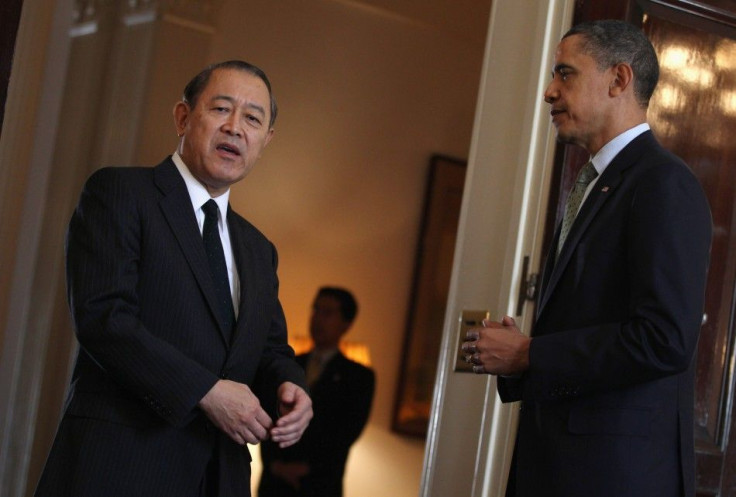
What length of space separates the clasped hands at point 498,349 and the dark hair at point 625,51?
0.64 meters

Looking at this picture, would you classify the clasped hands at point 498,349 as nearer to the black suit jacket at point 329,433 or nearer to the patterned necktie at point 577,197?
the patterned necktie at point 577,197

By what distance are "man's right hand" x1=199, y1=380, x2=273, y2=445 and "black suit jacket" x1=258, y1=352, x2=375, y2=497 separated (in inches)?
146

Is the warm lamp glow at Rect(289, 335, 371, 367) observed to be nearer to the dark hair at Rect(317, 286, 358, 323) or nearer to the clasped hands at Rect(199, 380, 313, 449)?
the dark hair at Rect(317, 286, 358, 323)

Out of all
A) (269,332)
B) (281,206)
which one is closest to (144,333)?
(269,332)

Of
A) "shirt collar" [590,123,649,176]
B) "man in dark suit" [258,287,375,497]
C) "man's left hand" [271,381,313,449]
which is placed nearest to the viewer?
"man's left hand" [271,381,313,449]

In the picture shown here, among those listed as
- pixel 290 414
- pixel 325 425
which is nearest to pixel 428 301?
pixel 325 425

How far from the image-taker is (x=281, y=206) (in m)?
6.75

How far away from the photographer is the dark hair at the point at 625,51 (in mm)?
2385

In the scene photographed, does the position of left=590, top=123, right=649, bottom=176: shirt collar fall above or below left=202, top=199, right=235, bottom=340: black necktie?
above

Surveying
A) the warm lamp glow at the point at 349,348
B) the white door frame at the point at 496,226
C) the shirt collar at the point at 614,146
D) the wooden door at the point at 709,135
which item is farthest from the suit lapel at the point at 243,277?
the warm lamp glow at the point at 349,348

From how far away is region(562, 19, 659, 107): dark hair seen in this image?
7.82ft

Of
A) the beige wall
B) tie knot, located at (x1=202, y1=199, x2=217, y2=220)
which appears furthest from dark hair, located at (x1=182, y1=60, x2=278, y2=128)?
the beige wall

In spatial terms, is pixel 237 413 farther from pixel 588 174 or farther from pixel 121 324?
pixel 588 174

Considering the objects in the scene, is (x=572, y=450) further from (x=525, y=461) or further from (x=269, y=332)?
(x=269, y=332)
